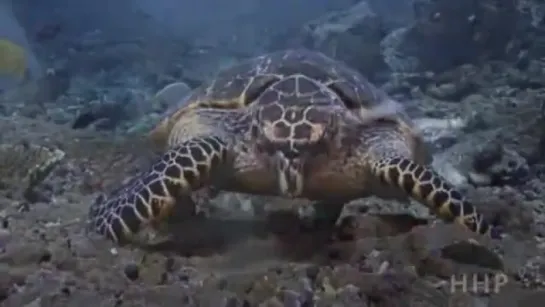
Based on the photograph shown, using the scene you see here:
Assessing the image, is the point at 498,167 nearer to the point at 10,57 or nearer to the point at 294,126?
the point at 294,126

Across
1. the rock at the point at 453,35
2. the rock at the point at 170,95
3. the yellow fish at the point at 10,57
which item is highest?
the rock at the point at 453,35

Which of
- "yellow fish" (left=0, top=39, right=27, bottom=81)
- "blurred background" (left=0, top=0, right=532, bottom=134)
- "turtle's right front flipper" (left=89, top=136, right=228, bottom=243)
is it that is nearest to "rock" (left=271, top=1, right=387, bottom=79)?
"blurred background" (left=0, top=0, right=532, bottom=134)

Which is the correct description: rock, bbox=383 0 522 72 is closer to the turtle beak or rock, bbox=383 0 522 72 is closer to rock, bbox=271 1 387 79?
rock, bbox=271 1 387 79

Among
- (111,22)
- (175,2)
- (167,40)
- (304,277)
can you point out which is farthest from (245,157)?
(175,2)

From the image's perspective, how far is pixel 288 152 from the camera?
12.7 feet

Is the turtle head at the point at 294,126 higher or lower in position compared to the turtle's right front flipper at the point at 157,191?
higher

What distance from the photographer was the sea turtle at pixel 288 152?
3.85 metres

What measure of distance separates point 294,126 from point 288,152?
17 centimetres

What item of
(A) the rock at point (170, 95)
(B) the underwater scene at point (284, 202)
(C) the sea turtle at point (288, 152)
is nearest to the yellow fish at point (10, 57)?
(B) the underwater scene at point (284, 202)

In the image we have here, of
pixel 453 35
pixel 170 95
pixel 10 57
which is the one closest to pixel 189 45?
pixel 170 95

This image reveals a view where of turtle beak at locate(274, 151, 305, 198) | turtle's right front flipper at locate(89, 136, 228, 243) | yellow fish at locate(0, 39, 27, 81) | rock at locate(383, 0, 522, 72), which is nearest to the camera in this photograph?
turtle's right front flipper at locate(89, 136, 228, 243)

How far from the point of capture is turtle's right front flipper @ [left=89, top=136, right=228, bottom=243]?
3.72 meters

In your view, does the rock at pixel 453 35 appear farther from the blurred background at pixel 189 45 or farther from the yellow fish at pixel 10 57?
the yellow fish at pixel 10 57

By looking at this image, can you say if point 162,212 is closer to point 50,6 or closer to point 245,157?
point 245,157
